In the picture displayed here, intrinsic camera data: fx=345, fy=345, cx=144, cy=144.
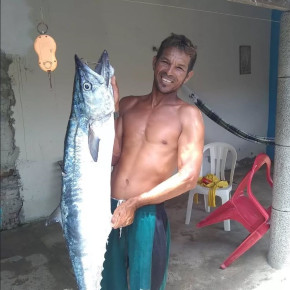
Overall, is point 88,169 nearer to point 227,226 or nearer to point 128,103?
point 128,103

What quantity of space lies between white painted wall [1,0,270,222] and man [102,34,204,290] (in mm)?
1443

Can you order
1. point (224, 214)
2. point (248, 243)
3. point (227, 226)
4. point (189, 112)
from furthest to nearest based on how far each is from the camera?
point (227, 226) → point (224, 214) → point (248, 243) → point (189, 112)

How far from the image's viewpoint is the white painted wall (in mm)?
3504

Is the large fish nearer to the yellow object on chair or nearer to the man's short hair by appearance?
the man's short hair

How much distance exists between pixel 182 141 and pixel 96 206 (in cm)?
53

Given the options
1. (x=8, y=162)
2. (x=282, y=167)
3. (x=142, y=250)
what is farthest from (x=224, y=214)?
(x=8, y=162)

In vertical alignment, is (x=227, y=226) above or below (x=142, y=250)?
below

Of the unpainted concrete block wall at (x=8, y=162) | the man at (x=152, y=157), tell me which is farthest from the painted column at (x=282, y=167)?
the unpainted concrete block wall at (x=8, y=162)

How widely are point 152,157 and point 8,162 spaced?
2.42 m

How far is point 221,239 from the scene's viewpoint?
11.1 feet

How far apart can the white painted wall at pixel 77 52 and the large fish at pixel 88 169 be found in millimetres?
1908

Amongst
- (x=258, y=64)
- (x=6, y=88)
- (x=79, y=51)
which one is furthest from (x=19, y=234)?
(x=258, y=64)

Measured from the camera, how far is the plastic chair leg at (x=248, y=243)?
111 inches

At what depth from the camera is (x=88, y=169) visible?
1.34m
